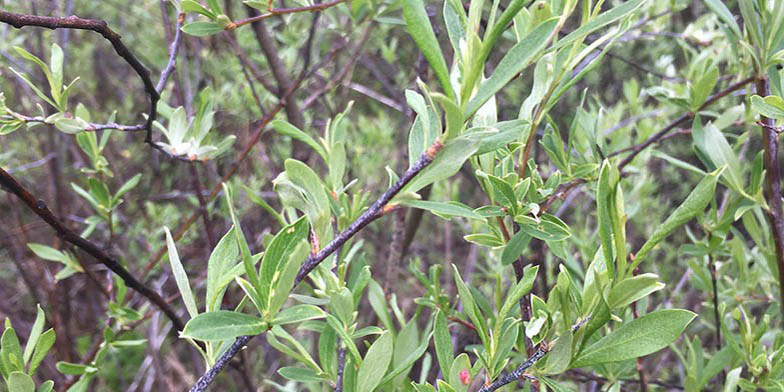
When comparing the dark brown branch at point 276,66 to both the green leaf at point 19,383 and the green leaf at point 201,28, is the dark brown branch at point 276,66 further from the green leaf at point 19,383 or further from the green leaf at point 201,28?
the green leaf at point 19,383

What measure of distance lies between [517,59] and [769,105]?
32 cm

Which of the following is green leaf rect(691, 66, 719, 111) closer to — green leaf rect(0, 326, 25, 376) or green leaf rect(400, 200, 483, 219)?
green leaf rect(400, 200, 483, 219)

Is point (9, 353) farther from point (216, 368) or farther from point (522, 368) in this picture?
point (522, 368)

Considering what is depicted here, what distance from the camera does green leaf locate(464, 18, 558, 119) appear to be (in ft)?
1.57

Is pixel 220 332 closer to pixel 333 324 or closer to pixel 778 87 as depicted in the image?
pixel 333 324

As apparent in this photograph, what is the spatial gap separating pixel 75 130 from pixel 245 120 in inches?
46.5

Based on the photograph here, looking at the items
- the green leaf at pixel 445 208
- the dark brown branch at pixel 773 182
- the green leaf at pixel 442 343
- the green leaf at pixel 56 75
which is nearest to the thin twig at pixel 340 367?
the green leaf at pixel 442 343

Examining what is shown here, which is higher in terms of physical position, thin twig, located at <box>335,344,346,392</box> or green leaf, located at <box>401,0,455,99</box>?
green leaf, located at <box>401,0,455,99</box>

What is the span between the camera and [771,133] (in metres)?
0.76

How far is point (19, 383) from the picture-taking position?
563 mm

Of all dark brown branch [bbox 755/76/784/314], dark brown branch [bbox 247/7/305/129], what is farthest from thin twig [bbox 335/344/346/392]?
dark brown branch [bbox 247/7/305/129]

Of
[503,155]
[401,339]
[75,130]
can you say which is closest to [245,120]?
[75,130]

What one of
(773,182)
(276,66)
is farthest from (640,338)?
(276,66)

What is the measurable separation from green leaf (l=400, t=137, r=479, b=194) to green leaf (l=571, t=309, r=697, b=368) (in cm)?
20
